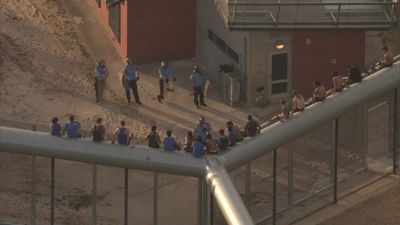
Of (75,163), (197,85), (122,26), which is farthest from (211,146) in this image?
(122,26)

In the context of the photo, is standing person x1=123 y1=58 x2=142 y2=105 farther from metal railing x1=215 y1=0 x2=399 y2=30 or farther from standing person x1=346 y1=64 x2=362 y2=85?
standing person x1=346 y1=64 x2=362 y2=85

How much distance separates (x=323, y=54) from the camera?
43281mm

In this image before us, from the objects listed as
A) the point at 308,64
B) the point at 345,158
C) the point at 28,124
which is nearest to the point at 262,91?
the point at 308,64

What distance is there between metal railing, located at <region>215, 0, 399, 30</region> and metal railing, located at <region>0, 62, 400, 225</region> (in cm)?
421

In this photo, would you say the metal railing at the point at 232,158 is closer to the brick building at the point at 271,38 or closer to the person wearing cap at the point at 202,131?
the person wearing cap at the point at 202,131

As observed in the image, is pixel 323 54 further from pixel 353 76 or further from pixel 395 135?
pixel 353 76

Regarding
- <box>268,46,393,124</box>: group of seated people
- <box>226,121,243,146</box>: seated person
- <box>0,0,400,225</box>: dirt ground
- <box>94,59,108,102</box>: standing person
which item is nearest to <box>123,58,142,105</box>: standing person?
<box>0,0,400,225</box>: dirt ground

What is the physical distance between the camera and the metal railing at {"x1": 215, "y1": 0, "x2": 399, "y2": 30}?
4203cm

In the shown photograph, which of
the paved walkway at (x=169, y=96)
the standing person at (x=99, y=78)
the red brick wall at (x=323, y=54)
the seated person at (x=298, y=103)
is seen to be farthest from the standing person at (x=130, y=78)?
the seated person at (x=298, y=103)

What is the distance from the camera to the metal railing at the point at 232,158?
33094mm

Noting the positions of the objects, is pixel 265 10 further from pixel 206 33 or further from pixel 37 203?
pixel 37 203

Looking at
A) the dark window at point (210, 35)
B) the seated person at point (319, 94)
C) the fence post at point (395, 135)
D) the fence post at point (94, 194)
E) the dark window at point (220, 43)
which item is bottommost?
the fence post at point (94, 194)

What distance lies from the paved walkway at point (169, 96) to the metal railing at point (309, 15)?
2.67 m

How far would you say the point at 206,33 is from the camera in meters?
45.7
